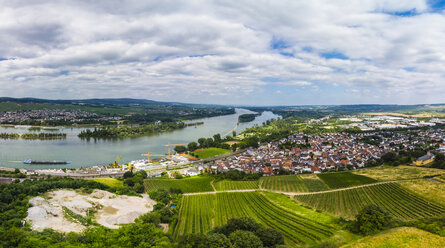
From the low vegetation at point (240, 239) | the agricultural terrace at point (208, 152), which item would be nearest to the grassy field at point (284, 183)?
the low vegetation at point (240, 239)

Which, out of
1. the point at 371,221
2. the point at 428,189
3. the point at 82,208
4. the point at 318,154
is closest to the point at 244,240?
the point at 371,221

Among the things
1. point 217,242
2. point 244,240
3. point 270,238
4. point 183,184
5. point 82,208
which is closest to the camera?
point 244,240

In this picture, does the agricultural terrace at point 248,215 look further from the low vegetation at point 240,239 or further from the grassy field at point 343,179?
the grassy field at point 343,179

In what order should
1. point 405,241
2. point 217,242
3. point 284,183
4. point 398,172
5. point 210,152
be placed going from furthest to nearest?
point 210,152 → point 398,172 → point 284,183 → point 217,242 → point 405,241

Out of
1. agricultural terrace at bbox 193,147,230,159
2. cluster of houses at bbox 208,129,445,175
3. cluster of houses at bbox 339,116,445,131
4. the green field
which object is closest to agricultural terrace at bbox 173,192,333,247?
the green field

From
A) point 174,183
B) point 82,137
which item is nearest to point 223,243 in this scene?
point 174,183

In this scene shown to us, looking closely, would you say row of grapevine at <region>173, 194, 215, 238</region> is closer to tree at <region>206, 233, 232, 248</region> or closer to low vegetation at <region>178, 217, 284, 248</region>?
low vegetation at <region>178, 217, 284, 248</region>

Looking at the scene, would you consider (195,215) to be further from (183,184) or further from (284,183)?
(284,183)

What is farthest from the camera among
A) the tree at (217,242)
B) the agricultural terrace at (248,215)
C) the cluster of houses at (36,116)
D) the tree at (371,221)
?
the cluster of houses at (36,116)
